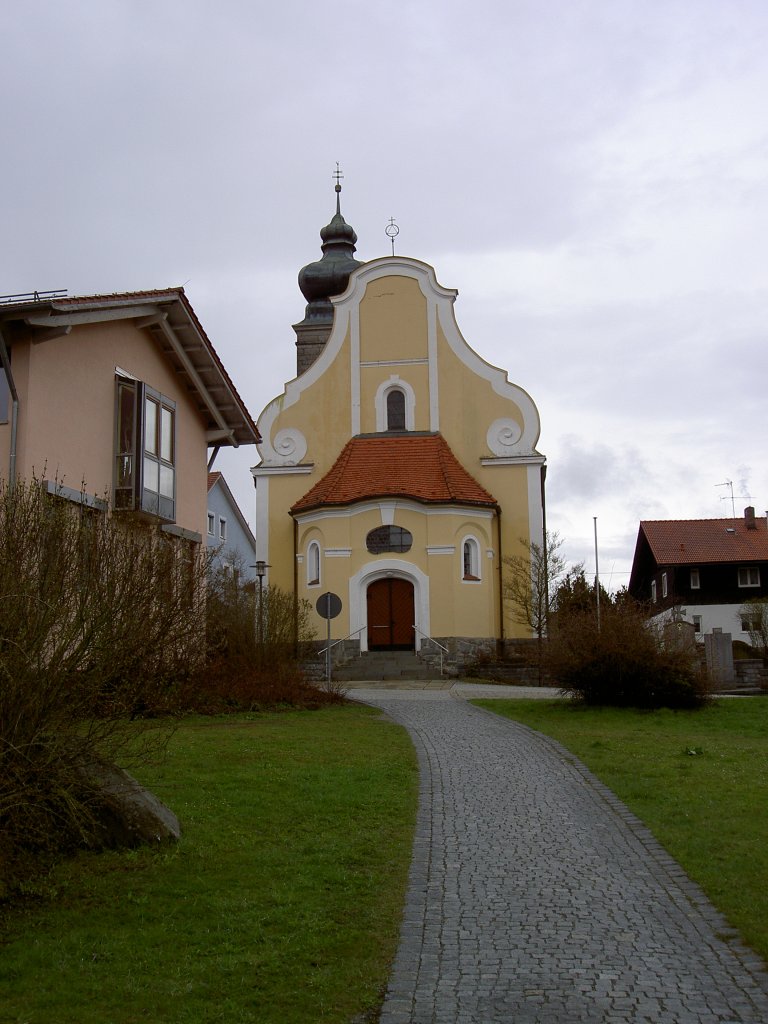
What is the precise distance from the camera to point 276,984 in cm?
566

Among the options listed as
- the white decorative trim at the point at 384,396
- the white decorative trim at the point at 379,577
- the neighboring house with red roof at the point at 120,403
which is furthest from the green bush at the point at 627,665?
the white decorative trim at the point at 384,396

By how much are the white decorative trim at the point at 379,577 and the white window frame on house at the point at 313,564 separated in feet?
4.98

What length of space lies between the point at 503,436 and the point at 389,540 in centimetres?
585

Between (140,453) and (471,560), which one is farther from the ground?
(140,453)

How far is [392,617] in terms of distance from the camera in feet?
113

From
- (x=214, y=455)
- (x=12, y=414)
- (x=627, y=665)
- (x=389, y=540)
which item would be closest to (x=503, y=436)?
(x=389, y=540)

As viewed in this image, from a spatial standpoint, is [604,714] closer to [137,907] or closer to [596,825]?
[596,825]

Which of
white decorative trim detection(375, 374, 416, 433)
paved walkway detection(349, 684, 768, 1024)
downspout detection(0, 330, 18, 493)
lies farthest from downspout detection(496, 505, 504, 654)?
paved walkway detection(349, 684, 768, 1024)

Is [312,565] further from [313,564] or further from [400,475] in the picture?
[400,475]

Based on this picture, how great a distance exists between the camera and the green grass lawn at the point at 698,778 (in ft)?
25.5

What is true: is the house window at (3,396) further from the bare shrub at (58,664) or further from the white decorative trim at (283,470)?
the white decorative trim at (283,470)

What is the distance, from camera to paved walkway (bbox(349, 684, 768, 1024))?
5.47m

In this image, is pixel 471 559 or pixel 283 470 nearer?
pixel 471 559

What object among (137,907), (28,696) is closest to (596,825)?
(137,907)
